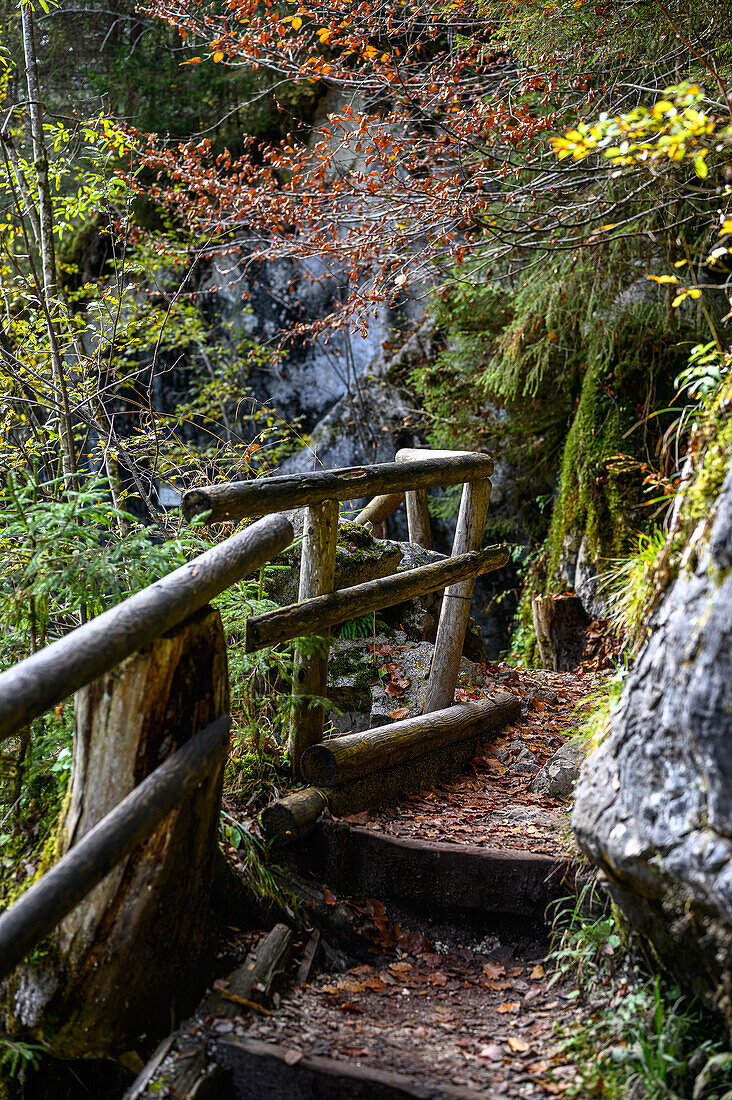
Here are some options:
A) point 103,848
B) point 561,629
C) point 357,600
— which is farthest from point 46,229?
point 561,629

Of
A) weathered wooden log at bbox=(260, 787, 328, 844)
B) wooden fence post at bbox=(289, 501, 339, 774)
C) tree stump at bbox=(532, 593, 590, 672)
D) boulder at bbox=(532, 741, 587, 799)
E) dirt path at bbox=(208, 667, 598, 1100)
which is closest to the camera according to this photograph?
dirt path at bbox=(208, 667, 598, 1100)

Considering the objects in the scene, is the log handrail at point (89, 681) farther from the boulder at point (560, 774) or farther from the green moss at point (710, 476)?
the boulder at point (560, 774)

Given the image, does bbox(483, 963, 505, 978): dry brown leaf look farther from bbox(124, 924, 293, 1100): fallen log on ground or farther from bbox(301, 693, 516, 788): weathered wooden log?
bbox(301, 693, 516, 788): weathered wooden log

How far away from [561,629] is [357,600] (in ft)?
14.1

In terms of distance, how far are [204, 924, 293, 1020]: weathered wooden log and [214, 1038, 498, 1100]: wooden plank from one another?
166 millimetres

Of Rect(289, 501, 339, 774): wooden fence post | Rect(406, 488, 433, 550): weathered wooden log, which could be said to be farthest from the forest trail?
Rect(406, 488, 433, 550): weathered wooden log

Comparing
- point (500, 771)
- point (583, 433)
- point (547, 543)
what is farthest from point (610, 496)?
point (500, 771)

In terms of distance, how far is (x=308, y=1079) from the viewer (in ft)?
7.95

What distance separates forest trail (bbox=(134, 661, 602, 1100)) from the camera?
8.05 feet

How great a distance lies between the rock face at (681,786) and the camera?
1.90m

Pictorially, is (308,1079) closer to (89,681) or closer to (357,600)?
(89,681)

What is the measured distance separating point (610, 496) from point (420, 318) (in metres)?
5.12

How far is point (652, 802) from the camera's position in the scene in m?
2.24

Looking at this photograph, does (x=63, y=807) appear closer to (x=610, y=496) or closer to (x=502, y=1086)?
(x=502, y=1086)
